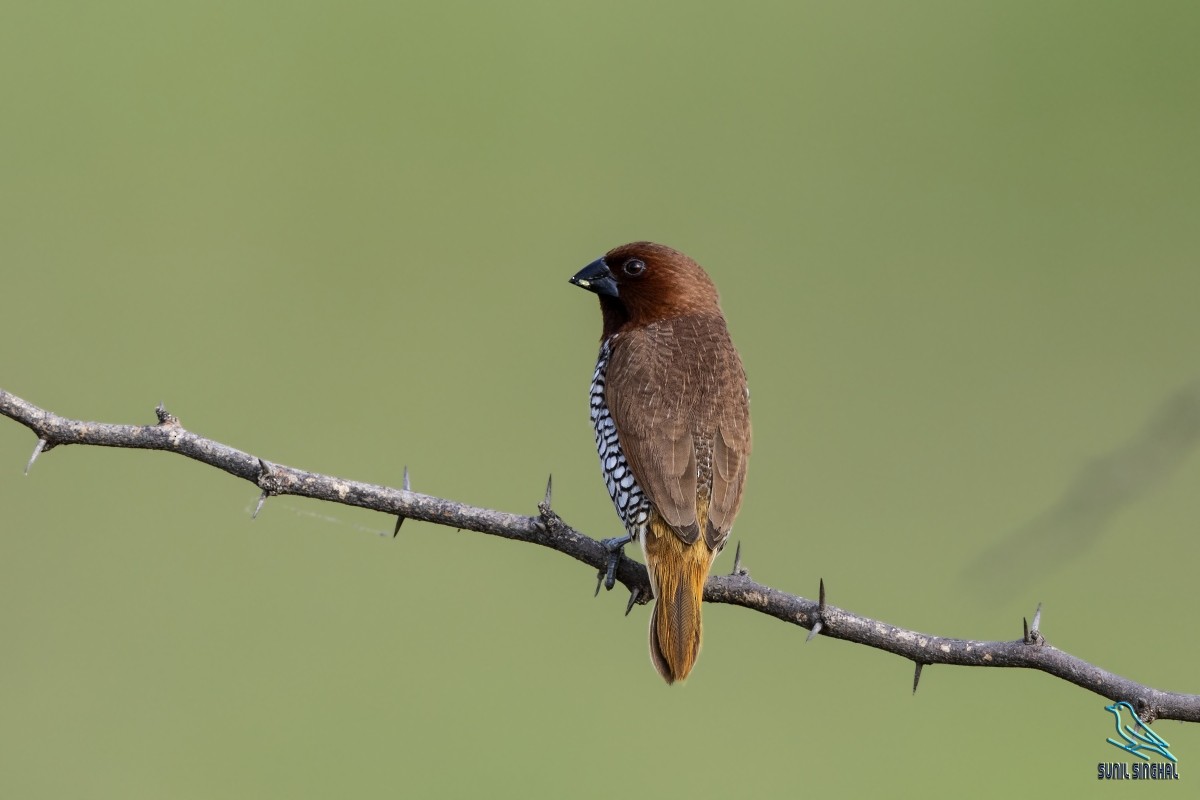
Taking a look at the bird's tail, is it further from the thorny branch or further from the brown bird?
the thorny branch

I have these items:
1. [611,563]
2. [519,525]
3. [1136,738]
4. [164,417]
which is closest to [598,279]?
[611,563]

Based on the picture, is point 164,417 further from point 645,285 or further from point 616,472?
point 645,285

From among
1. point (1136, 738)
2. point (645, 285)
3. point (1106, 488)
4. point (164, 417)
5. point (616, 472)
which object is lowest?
point (1136, 738)

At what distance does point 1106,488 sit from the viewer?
341 cm

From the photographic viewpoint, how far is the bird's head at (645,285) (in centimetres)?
609

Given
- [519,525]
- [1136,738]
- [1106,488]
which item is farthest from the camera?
[519,525]

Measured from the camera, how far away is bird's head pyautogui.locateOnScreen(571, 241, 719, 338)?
240 inches

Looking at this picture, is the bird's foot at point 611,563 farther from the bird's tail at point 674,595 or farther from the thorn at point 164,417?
the thorn at point 164,417

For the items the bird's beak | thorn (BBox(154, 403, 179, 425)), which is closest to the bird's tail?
the bird's beak

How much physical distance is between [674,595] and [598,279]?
184 centimetres

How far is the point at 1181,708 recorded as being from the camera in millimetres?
3848

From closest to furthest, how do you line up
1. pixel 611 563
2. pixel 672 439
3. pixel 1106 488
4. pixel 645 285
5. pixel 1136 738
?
pixel 1106 488 < pixel 1136 738 < pixel 611 563 < pixel 672 439 < pixel 645 285

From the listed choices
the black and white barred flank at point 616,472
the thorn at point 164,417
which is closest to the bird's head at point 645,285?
the black and white barred flank at point 616,472

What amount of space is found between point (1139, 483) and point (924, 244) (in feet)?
32.2
